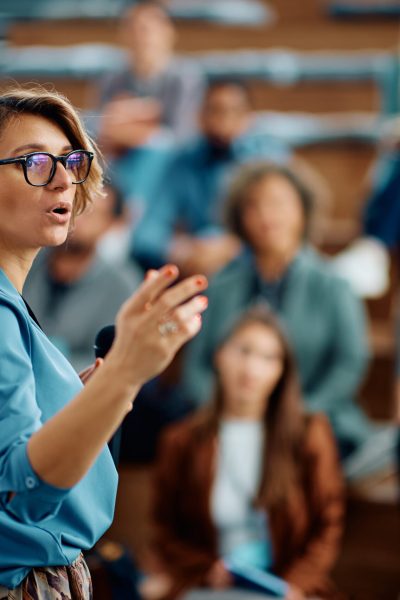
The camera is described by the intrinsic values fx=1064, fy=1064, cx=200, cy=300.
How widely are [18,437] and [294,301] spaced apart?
1.63 metres

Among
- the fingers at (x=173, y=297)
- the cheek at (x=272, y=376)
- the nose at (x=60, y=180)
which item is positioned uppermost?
the nose at (x=60, y=180)

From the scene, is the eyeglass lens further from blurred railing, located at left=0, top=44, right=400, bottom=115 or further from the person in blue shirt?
blurred railing, located at left=0, top=44, right=400, bottom=115

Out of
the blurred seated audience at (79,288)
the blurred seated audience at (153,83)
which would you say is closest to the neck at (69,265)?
the blurred seated audience at (79,288)

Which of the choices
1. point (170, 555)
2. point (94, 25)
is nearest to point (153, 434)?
point (170, 555)

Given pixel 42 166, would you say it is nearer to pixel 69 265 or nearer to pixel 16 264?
pixel 16 264

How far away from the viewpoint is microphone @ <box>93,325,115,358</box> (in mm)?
621

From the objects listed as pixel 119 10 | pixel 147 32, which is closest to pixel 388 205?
pixel 147 32

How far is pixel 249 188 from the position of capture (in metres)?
2.23

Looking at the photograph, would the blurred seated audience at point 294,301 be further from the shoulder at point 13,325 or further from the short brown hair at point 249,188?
the shoulder at point 13,325

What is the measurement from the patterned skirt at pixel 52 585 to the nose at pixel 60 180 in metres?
0.22

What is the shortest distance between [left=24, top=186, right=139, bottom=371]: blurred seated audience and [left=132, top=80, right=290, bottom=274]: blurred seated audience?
357 mm

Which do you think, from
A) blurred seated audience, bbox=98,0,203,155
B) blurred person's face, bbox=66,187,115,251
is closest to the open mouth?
blurred person's face, bbox=66,187,115,251

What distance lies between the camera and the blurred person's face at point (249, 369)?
189 centimetres

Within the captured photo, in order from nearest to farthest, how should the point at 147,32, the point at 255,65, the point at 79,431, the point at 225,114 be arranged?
the point at 79,431 → the point at 225,114 → the point at 147,32 → the point at 255,65
